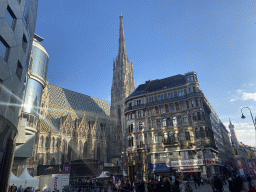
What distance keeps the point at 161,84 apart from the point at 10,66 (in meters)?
30.6

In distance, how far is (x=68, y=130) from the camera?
66.3 m

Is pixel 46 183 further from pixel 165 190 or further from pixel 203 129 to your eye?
pixel 203 129

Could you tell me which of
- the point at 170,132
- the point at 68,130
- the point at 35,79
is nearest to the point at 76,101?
the point at 68,130

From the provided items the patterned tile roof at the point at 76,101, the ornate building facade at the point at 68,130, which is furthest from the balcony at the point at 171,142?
the patterned tile roof at the point at 76,101

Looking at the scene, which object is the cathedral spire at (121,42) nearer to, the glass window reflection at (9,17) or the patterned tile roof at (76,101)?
the patterned tile roof at (76,101)

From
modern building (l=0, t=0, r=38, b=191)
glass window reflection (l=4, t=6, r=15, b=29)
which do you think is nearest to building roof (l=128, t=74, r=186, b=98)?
Result: modern building (l=0, t=0, r=38, b=191)

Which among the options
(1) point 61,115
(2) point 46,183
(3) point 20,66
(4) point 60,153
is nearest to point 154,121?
(2) point 46,183

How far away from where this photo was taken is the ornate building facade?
57.8 m

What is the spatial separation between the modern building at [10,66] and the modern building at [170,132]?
2341cm

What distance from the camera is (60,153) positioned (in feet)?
196

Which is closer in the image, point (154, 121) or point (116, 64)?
point (154, 121)

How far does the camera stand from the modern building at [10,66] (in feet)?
52.9

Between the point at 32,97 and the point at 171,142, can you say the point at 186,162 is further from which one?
the point at 32,97

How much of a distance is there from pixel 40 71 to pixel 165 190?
34.4m
